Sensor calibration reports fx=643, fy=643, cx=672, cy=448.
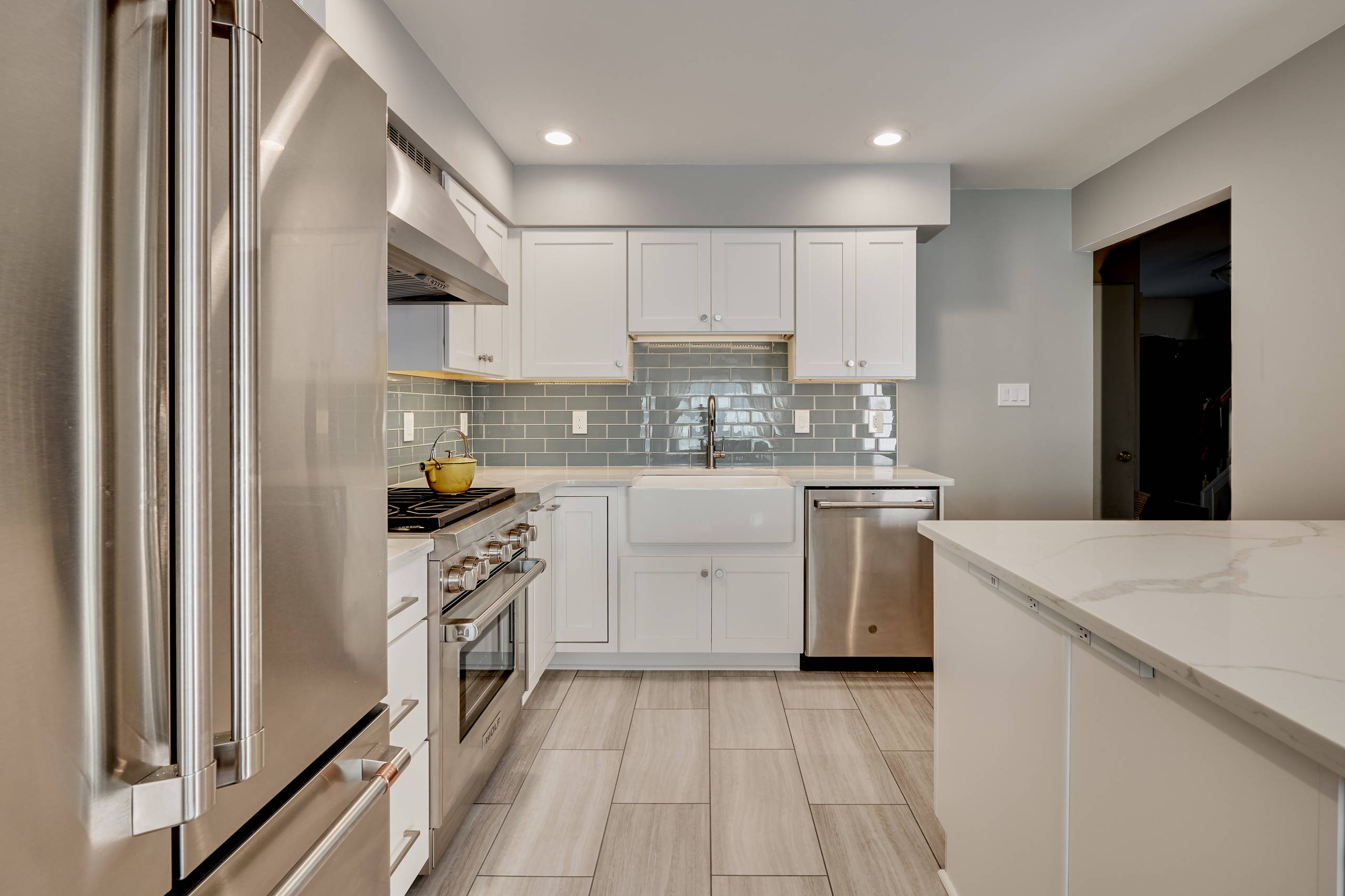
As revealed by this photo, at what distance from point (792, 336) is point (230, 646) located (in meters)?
2.81

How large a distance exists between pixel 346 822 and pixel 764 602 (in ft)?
7.24

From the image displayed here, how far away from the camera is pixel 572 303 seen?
3080mm

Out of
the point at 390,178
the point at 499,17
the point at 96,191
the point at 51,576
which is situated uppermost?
the point at 499,17

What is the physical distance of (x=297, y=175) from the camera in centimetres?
77

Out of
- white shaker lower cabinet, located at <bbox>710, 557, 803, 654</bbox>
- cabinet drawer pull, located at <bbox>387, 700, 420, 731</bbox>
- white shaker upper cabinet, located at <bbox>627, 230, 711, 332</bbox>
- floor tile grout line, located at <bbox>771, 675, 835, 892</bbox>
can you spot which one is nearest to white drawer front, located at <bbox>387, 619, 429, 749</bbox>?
cabinet drawer pull, located at <bbox>387, 700, 420, 731</bbox>

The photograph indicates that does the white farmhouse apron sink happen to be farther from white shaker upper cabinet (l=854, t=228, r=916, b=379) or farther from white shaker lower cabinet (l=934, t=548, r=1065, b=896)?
white shaker lower cabinet (l=934, t=548, r=1065, b=896)

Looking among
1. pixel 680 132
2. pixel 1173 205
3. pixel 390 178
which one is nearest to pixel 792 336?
pixel 680 132

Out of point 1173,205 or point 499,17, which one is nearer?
point 499,17

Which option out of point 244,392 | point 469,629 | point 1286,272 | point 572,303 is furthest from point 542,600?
point 1286,272

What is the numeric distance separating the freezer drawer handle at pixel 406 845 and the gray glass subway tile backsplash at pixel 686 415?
6.95 ft

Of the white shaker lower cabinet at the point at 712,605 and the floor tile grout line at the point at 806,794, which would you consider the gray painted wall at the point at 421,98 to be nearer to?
the white shaker lower cabinet at the point at 712,605

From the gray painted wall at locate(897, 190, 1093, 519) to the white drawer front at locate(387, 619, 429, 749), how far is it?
2.65m

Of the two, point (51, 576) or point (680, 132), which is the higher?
point (680, 132)

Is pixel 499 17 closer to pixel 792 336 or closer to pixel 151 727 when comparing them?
pixel 792 336
